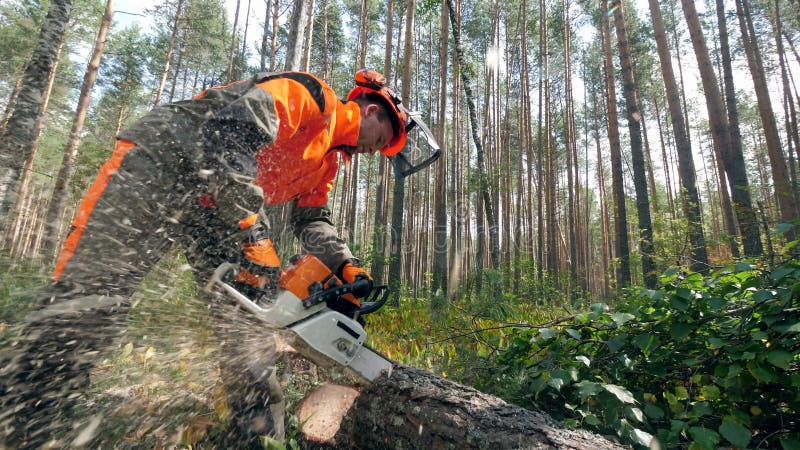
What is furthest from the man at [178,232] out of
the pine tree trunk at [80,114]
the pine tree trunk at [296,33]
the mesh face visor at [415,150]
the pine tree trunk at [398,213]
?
the pine tree trunk at [80,114]

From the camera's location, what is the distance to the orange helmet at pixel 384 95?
7.89 ft

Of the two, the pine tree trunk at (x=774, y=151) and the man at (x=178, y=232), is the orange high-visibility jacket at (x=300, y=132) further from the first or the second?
the pine tree trunk at (x=774, y=151)

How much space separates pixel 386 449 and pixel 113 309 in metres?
1.41

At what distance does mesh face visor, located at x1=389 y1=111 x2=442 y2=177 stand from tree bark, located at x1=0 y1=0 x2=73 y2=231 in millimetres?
5258

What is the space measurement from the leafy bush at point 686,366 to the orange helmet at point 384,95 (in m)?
1.59

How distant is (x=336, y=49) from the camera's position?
19422mm

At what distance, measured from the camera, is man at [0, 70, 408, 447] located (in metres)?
1.53

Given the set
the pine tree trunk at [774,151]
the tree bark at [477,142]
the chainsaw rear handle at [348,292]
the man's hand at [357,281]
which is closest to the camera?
the chainsaw rear handle at [348,292]

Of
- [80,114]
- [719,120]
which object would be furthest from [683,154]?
[80,114]

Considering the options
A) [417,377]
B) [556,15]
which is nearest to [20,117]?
[417,377]

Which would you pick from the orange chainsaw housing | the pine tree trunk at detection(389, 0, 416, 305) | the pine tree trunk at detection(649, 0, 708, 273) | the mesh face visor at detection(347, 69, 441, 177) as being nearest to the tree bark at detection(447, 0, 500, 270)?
the pine tree trunk at detection(389, 0, 416, 305)

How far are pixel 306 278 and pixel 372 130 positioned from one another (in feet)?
3.61

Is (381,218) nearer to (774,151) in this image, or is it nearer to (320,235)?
(320,235)

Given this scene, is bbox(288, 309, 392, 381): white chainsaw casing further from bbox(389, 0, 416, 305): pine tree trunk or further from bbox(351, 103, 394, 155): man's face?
bbox(389, 0, 416, 305): pine tree trunk
